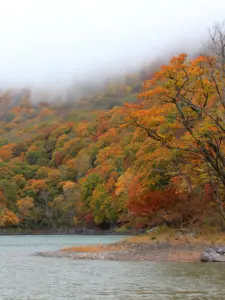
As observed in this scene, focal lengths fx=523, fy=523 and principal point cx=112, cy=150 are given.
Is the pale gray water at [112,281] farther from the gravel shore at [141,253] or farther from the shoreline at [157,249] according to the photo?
the shoreline at [157,249]

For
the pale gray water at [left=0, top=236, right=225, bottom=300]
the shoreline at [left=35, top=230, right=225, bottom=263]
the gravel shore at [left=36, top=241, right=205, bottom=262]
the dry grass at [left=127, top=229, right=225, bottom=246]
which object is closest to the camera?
the pale gray water at [left=0, top=236, right=225, bottom=300]

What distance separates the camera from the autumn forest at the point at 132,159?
106ft

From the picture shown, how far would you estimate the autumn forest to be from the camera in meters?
32.3

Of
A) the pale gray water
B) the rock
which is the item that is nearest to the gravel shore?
the rock

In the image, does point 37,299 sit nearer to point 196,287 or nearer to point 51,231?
point 196,287

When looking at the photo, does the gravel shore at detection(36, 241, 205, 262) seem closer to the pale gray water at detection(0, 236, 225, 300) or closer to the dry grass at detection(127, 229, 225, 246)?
the dry grass at detection(127, 229, 225, 246)

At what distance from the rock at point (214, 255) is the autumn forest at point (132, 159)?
10.6 feet

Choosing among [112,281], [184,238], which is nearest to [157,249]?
[184,238]

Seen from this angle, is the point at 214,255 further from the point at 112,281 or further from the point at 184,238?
the point at 112,281

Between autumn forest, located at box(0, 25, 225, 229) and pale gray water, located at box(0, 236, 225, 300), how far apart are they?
18.1 ft

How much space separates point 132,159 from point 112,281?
4538 cm

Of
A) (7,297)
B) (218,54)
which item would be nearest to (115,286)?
(7,297)

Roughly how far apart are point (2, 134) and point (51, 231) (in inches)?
2321

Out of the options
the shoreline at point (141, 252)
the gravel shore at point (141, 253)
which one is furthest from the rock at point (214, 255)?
the gravel shore at point (141, 253)
